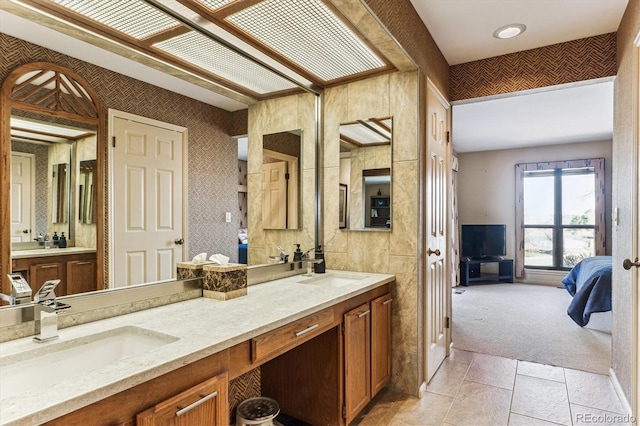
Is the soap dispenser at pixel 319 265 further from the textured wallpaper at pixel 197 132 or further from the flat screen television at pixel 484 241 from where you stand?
the flat screen television at pixel 484 241

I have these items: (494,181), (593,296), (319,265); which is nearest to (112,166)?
(319,265)

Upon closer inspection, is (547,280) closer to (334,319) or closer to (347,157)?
(347,157)

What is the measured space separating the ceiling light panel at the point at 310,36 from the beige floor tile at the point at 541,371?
261 centimetres

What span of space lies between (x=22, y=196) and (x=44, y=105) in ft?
1.08

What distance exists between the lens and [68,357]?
1.18 m

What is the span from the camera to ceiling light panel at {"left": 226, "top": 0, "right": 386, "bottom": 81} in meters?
1.93

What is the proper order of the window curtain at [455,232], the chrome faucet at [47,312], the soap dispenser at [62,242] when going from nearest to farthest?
the chrome faucet at [47,312], the soap dispenser at [62,242], the window curtain at [455,232]

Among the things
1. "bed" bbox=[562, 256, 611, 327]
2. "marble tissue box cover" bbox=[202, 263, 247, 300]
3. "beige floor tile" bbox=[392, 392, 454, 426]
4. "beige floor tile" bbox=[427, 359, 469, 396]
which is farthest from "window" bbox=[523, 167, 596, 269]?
"marble tissue box cover" bbox=[202, 263, 247, 300]

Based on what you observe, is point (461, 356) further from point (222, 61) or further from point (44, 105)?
point (44, 105)

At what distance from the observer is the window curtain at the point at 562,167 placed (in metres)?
6.34

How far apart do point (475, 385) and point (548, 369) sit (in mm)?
762

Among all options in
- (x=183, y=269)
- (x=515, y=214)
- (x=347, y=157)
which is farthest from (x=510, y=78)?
(x=515, y=214)

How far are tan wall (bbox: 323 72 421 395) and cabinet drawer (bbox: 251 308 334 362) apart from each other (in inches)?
33.6

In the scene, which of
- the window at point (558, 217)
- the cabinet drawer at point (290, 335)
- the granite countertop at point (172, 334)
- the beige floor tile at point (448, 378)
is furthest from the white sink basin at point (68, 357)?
the window at point (558, 217)
